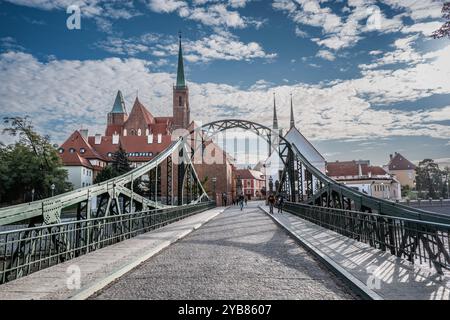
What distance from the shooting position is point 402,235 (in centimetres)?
706

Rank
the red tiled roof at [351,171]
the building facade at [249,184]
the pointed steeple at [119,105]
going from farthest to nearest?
the building facade at [249,184] → the pointed steeple at [119,105] → the red tiled roof at [351,171]

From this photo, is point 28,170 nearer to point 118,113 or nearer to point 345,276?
point 345,276

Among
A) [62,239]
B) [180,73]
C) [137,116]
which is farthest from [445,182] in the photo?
[62,239]

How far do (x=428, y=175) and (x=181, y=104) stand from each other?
5864cm

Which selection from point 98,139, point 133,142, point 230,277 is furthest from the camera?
point 98,139

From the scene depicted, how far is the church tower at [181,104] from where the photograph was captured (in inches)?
3162

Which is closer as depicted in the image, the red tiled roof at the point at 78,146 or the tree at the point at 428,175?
the red tiled roof at the point at 78,146

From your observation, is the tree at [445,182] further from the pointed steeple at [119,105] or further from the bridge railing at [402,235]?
the pointed steeple at [119,105]

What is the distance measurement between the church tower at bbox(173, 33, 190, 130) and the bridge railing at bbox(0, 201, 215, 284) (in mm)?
66276

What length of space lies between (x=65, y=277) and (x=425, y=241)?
627 centimetres

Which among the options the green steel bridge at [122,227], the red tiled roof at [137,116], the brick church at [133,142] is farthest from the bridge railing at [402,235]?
the red tiled roof at [137,116]

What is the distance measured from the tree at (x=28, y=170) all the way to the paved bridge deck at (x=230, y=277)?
123 ft

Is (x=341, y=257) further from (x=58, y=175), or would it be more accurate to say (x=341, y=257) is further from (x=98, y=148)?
(x=98, y=148)
